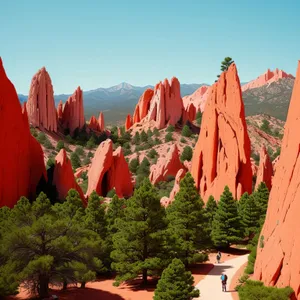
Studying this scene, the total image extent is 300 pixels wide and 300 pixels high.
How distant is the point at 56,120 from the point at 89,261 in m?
68.7

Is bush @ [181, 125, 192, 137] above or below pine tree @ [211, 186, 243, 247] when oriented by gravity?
above

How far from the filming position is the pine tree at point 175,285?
1892cm

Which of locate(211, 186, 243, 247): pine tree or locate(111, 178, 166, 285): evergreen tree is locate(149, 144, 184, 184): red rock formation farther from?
locate(111, 178, 166, 285): evergreen tree

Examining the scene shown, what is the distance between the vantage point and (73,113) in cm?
9131

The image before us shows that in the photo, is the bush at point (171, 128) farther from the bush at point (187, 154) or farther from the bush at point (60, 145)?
the bush at point (60, 145)

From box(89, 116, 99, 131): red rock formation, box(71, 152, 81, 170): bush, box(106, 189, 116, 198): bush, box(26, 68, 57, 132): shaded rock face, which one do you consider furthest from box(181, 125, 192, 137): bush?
box(106, 189, 116, 198): bush

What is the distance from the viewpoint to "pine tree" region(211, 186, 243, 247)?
32.6 m

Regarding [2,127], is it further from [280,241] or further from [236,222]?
[280,241]

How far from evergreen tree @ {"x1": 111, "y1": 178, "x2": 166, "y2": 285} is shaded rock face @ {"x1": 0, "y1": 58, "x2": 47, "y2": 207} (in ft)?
→ 54.8

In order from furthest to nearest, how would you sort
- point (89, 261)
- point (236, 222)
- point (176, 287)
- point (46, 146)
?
point (46, 146) < point (236, 222) < point (89, 261) < point (176, 287)

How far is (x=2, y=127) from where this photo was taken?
125 ft

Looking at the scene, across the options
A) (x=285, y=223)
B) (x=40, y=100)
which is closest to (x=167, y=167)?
(x=40, y=100)

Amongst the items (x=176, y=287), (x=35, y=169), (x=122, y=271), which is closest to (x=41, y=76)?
(x=35, y=169)

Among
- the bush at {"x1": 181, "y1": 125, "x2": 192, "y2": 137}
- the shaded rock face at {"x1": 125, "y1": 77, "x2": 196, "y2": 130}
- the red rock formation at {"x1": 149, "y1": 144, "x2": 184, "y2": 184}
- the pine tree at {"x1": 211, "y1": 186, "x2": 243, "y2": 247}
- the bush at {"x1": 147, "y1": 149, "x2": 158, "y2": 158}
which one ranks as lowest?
the pine tree at {"x1": 211, "y1": 186, "x2": 243, "y2": 247}
